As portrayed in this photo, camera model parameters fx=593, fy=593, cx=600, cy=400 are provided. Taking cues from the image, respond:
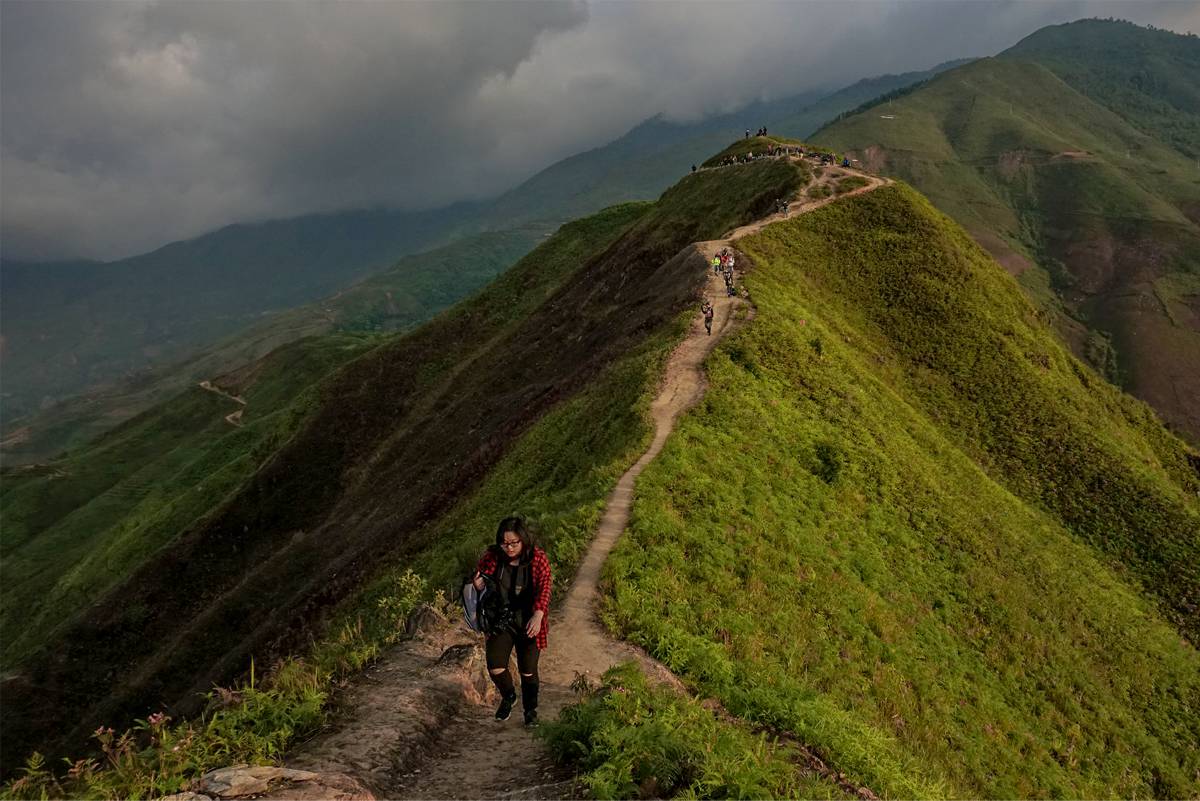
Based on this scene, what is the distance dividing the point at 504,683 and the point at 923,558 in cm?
2065

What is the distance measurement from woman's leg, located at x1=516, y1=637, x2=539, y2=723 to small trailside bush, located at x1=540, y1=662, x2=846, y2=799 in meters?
1.00

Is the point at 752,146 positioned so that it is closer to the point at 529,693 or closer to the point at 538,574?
the point at 538,574

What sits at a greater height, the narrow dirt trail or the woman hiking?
the narrow dirt trail

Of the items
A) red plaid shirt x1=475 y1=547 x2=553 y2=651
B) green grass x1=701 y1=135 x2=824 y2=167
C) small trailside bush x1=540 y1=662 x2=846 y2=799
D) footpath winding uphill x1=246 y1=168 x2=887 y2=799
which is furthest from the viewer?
green grass x1=701 y1=135 x2=824 y2=167

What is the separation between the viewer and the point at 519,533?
938 cm

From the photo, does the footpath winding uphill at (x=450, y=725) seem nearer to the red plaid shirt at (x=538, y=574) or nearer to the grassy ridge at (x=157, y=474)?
the red plaid shirt at (x=538, y=574)

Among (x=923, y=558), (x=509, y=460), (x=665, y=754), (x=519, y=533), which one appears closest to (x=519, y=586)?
(x=519, y=533)

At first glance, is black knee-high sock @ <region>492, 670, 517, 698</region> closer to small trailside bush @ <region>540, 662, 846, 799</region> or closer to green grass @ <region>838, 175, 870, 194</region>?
small trailside bush @ <region>540, 662, 846, 799</region>

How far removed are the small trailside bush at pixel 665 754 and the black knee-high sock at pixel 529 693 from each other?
959 millimetres

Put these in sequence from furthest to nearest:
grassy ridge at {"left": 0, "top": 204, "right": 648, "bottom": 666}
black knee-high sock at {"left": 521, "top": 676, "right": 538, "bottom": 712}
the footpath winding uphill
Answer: grassy ridge at {"left": 0, "top": 204, "right": 648, "bottom": 666} < black knee-high sock at {"left": 521, "top": 676, "right": 538, "bottom": 712} < the footpath winding uphill

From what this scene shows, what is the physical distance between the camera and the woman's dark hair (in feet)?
30.8

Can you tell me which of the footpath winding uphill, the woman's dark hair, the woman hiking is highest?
the woman's dark hair

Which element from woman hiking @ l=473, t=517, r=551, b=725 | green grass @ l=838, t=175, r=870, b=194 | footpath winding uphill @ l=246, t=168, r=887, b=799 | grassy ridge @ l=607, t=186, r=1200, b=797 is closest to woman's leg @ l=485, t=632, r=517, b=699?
woman hiking @ l=473, t=517, r=551, b=725

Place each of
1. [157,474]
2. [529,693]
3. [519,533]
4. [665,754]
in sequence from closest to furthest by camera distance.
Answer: [665,754]
[519,533]
[529,693]
[157,474]
